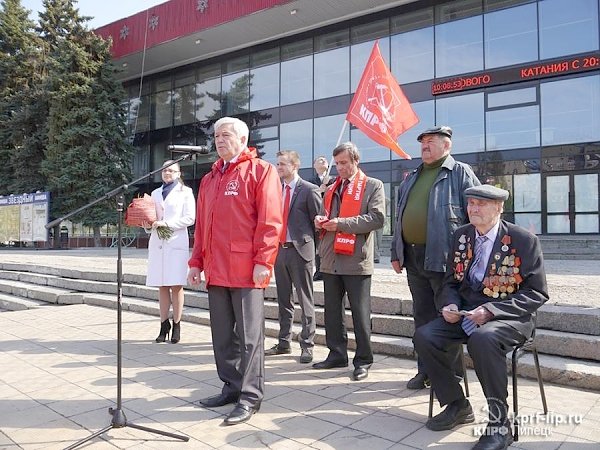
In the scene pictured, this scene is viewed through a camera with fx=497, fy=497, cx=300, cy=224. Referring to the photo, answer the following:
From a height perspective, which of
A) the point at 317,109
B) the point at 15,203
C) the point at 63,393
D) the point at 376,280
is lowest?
the point at 63,393

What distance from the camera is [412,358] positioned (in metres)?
4.90

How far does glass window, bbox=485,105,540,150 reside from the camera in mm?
16891

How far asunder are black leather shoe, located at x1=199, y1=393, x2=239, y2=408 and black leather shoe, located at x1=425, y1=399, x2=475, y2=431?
1.43m

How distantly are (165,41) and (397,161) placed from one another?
12393 millimetres

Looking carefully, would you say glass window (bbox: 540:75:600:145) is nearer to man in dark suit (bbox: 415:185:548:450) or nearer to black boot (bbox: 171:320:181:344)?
black boot (bbox: 171:320:181:344)

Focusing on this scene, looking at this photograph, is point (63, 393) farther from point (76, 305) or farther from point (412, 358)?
point (76, 305)

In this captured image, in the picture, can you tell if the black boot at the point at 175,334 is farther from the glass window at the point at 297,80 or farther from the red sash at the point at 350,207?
the glass window at the point at 297,80

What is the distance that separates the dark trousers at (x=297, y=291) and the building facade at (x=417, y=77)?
1375 centimetres

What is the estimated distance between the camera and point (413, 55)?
19.3 metres

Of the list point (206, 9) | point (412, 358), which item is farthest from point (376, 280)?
point (206, 9)

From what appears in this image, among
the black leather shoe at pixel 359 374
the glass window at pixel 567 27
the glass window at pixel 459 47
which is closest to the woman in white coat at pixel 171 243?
the black leather shoe at pixel 359 374

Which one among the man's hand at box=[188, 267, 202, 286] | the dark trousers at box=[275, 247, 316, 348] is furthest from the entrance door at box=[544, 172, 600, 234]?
the man's hand at box=[188, 267, 202, 286]

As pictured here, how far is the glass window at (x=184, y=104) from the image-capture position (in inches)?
1035

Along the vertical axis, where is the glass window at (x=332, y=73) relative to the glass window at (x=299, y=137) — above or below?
above
